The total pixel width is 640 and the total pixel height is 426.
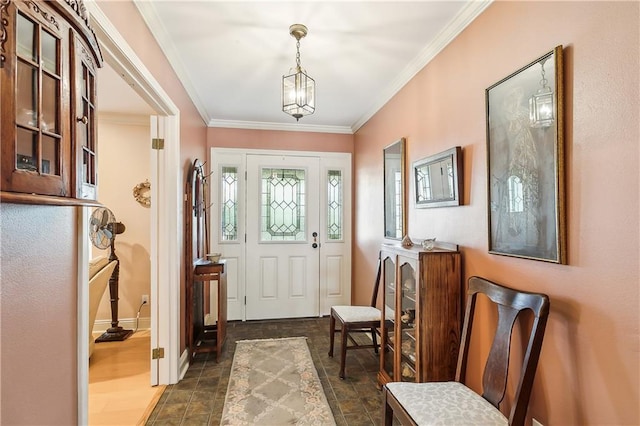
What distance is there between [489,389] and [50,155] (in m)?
1.98

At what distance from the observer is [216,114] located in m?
3.87

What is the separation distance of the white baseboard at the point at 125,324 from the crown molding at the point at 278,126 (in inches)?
102

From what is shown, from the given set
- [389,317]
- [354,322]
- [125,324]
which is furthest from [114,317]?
[389,317]

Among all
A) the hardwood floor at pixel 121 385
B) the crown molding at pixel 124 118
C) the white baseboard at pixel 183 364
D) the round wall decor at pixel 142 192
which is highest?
the crown molding at pixel 124 118

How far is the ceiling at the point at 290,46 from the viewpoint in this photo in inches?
74.8

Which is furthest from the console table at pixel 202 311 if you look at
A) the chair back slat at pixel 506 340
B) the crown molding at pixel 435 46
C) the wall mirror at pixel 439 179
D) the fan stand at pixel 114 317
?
the crown molding at pixel 435 46

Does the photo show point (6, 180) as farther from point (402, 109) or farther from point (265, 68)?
point (402, 109)

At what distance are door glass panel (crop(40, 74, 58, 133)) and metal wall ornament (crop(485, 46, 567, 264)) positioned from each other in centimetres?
177

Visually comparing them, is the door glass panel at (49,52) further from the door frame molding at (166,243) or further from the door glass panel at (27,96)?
the door frame molding at (166,243)

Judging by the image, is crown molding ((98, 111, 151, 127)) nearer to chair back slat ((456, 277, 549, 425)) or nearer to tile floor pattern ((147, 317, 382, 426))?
tile floor pattern ((147, 317, 382, 426))

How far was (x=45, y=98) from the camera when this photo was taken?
812mm

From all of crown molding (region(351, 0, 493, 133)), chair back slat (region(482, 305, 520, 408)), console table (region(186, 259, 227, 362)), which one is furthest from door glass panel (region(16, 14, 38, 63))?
console table (region(186, 259, 227, 362))

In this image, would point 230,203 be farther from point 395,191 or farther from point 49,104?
point 49,104

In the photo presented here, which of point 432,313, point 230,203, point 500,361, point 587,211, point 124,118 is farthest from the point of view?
point 230,203
